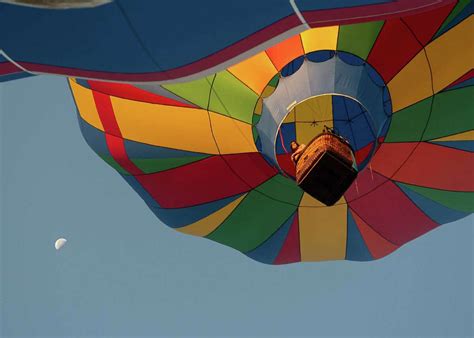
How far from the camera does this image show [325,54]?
7.39 metres

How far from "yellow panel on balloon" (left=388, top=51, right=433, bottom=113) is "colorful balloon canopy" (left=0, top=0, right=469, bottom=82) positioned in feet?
8.51

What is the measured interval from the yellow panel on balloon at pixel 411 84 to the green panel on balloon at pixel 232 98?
1.36 m

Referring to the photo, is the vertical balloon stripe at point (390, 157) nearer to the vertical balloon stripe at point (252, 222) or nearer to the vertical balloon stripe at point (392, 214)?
the vertical balloon stripe at point (392, 214)

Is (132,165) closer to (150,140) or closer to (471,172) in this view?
(150,140)

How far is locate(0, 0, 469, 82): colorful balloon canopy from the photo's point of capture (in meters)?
4.60

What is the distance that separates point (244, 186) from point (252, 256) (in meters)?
1.19

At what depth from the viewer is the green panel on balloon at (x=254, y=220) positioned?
27.7 feet

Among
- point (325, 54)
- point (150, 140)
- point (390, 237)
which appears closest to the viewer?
point (325, 54)

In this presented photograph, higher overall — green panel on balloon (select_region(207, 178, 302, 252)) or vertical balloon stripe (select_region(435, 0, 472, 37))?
vertical balloon stripe (select_region(435, 0, 472, 37))

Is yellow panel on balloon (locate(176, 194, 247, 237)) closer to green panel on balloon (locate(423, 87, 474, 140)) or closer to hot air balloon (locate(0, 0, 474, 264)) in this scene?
hot air balloon (locate(0, 0, 474, 264))

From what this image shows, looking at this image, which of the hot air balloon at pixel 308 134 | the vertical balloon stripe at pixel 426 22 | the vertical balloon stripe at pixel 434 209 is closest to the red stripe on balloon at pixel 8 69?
the hot air balloon at pixel 308 134

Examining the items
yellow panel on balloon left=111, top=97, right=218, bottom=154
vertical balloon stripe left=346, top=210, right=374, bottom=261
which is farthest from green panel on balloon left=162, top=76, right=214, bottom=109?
vertical balloon stripe left=346, top=210, right=374, bottom=261

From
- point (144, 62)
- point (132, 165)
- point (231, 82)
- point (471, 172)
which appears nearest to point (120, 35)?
point (144, 62)

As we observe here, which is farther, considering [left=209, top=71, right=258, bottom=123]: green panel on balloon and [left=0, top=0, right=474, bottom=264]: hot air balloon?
[left=209, top=71, right=258, bottom=123]: green panel on balloon
